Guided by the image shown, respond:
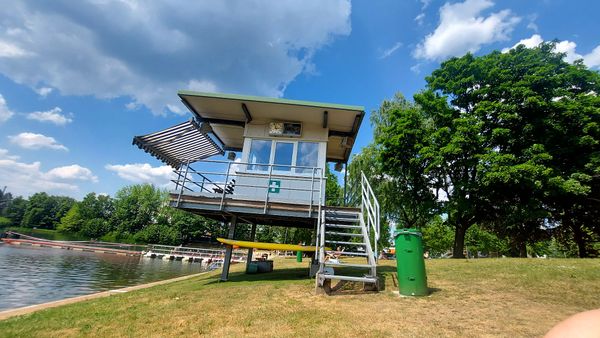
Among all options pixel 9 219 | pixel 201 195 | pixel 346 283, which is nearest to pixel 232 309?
pixel 346 283

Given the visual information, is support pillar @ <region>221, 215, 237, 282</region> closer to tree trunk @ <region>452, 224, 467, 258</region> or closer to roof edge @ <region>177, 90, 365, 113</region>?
roof edge @ <region>177, 90, 365, 113</region>

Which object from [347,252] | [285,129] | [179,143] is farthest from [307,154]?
[179,143]

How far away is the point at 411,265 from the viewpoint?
624cm

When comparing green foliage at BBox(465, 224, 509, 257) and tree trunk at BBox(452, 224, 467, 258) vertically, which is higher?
green foliage at BBox(465, 224, 509, 257)

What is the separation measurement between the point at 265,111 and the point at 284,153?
1.77 metres

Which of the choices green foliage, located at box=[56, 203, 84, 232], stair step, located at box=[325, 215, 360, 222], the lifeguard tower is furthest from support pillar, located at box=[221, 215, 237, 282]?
green foliage, located at box=[56, 203, 84, 232]

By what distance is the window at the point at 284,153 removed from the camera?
38.1 feet

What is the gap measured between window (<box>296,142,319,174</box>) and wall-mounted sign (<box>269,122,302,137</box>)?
0.48 metres

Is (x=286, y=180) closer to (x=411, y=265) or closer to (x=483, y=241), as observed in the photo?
(x=411, y=265)

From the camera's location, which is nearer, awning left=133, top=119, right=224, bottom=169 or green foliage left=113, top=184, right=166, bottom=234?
awning left=133, top=119, right=224, bottom=169

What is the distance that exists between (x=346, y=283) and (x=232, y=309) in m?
2.93

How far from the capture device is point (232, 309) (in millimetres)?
5535

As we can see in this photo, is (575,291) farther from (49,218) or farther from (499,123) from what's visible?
(49,218)

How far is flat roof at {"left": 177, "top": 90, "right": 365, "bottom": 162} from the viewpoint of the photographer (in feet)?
35.8
